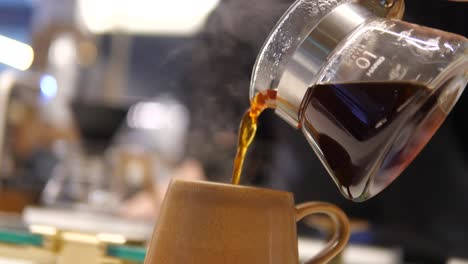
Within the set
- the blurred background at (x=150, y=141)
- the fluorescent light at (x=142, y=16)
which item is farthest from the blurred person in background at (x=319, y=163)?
the fluorescent light at (x=142, y=16)

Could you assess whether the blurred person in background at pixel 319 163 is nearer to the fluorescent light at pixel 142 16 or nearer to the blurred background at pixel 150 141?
the blurred background at pixel 150 141

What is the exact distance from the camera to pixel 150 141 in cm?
371

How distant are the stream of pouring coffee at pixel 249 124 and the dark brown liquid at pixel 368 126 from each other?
40 millimetres

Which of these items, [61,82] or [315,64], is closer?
[315,64]

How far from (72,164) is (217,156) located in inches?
43.5

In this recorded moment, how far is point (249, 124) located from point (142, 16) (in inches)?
144

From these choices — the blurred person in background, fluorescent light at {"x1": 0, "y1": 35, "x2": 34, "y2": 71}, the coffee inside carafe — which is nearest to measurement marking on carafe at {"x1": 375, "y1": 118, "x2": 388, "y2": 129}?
the coffee inside carafe

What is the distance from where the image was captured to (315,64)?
0.45 metres

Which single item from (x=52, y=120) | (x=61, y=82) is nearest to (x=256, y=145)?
(x=52, y=120)

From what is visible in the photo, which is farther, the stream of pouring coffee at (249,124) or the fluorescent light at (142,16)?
the fluorescent light at (142,16)

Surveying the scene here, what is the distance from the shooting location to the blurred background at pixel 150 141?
79cm

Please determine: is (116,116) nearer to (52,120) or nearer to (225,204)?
(52,120)

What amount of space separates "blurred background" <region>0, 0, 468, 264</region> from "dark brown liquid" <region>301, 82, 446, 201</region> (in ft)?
0.77

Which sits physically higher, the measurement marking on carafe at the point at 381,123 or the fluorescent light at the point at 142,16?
the fluorescent light at the point at 142,16
